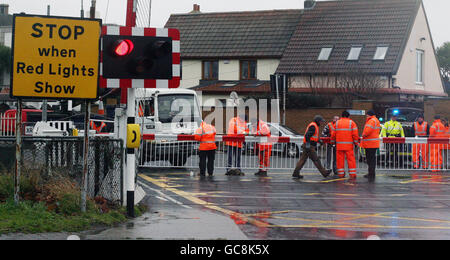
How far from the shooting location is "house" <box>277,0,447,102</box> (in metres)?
39.2

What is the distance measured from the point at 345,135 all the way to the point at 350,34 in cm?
2549

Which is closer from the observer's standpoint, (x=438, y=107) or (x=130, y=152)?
(x=130, y=152)

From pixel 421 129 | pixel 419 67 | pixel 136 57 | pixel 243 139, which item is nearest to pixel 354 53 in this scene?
pixel 419 67

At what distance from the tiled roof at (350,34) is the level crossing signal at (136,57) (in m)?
29.4

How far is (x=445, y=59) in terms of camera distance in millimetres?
74500

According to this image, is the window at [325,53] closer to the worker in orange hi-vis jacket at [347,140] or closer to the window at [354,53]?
the window at [354,53]

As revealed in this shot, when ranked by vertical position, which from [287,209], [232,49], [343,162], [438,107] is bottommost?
[287,209]

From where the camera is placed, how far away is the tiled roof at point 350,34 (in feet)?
132

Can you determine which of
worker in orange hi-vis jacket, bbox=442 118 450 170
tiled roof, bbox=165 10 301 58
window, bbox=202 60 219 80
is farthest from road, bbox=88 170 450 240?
window, bbox=202 60 219 80

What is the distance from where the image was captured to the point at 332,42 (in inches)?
1690

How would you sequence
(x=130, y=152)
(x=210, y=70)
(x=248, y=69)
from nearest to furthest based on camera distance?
(x=130, y=152), (x=248, y=69), (x=210, y=70)

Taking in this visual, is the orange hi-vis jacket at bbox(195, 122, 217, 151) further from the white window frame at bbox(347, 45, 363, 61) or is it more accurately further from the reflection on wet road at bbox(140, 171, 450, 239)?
the white window frame at bbox(347, 45, 363, 61)

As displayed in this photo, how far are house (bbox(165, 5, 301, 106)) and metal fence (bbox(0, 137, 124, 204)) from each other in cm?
3155

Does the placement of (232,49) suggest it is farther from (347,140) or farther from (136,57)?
(136,57)
